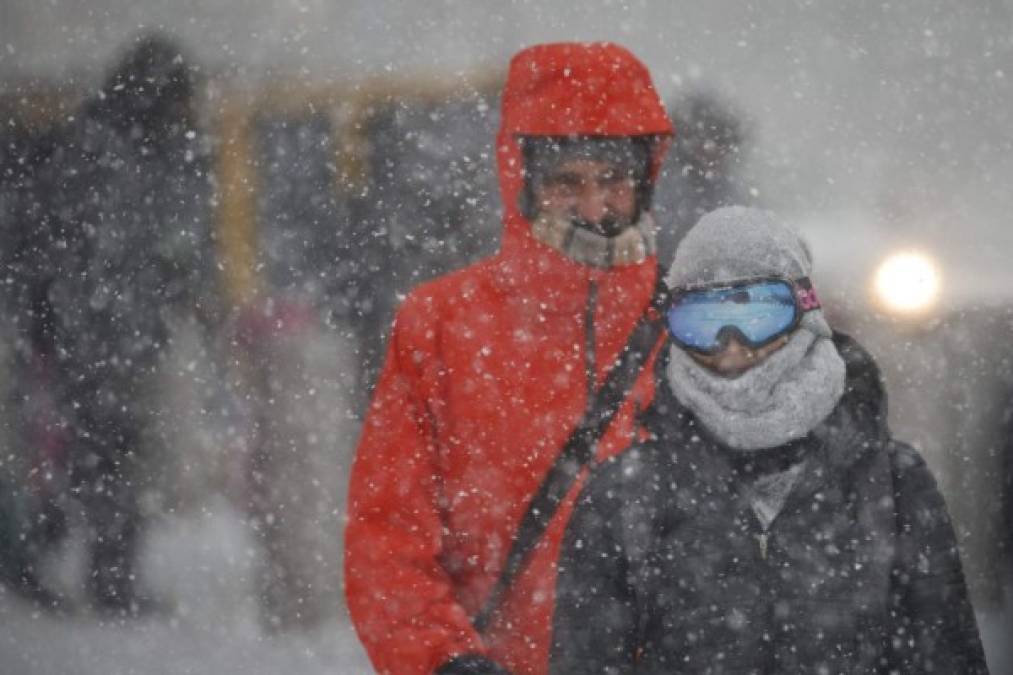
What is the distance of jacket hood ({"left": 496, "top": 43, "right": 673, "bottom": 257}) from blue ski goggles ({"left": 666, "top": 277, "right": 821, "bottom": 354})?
465 millimetres

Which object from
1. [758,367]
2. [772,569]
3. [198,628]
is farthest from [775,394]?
[198,628]

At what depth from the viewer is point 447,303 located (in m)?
1.98

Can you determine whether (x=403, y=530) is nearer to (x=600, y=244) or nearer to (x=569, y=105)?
(x=600, y=244)

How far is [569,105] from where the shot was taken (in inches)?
76.6

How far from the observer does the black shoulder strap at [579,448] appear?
1.87 m

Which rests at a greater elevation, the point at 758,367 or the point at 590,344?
the point at 590,344

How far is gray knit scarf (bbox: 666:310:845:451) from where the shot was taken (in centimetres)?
147

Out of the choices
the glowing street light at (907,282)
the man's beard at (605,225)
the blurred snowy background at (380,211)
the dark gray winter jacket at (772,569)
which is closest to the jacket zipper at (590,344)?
the man's beard at (605,225)

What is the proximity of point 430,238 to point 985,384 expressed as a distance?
1.32m

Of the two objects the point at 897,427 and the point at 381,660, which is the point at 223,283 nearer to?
the point at 381,660

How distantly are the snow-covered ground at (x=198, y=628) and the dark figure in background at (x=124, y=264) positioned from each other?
0.09m

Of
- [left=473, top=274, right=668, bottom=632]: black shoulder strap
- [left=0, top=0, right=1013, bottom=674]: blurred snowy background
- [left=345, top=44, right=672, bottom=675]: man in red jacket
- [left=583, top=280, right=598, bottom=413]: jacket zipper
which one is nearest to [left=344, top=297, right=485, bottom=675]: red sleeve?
[left=345, top=44, right=672, bottom=675]: man in red jacket

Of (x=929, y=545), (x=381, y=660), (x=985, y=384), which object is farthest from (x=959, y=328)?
(x=381, y=660)

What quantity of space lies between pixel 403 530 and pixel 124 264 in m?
1.29
